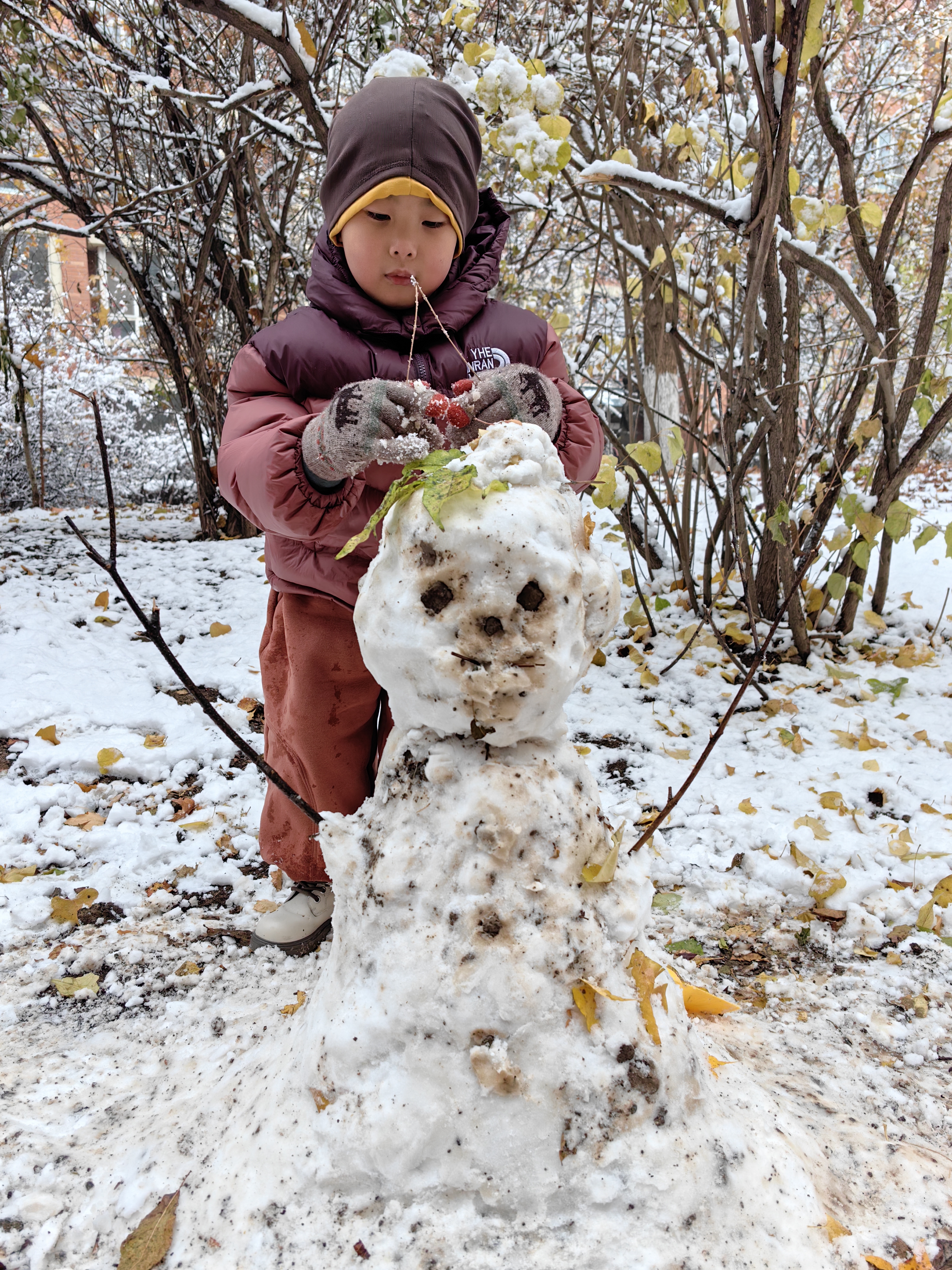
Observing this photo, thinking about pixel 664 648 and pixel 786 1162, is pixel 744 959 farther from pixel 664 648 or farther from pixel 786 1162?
pixel 664 648

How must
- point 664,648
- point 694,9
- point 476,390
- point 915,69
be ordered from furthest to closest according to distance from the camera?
point 915,69 → point 664,648 → point 694,9 → point 476,390

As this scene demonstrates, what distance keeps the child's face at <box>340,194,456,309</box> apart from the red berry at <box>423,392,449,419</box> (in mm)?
399

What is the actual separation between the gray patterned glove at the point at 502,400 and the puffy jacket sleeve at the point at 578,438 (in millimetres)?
194

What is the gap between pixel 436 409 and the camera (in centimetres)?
118

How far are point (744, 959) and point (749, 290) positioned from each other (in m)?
1.76

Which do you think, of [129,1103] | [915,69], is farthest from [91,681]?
[915,69]

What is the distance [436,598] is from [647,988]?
574 millimetres

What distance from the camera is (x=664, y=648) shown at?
3406 millimetres

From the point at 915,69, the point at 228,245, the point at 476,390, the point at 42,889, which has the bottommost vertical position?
the point at 42,889

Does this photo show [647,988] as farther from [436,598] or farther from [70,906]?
[70,906]

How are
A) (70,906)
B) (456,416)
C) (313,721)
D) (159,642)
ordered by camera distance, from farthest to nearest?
(70,906)
(313,721)
(456,416)
(159,642)

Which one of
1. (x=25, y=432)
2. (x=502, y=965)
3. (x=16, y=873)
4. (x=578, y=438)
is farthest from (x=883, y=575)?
(x=25, y=432)

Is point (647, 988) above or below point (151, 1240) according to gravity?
above

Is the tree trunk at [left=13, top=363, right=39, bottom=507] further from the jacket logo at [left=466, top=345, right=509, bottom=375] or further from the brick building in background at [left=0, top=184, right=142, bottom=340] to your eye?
the jacket logo at [left=466, top=345, right=509, bottom=375]
